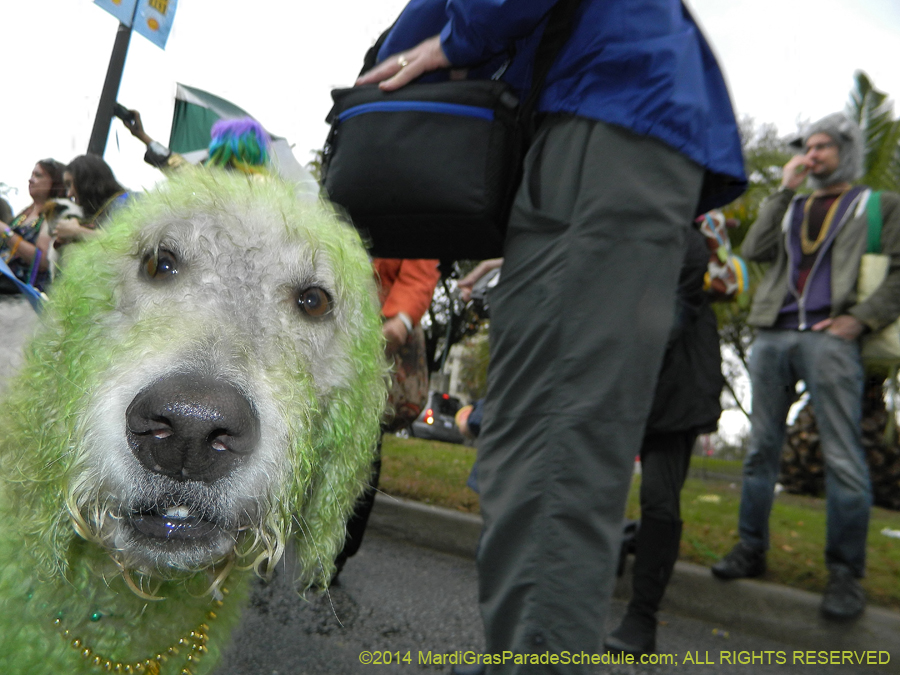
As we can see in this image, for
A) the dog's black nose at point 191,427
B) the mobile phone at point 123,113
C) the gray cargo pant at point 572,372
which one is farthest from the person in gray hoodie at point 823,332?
the mobile phone at point 123,113

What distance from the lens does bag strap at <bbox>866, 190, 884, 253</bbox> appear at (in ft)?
11.8

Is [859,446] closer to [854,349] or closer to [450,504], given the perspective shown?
[854,349]

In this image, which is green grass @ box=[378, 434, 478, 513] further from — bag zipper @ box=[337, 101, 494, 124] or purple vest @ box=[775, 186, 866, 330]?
purple vest @ box=[775, 186, 866, 330]

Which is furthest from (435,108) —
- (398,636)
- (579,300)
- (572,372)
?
(398,636)

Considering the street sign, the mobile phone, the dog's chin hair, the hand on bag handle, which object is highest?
the street sign

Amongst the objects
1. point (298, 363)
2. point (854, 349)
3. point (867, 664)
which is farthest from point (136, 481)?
point (854, 349)

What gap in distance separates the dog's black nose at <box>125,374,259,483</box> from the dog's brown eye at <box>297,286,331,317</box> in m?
0.40

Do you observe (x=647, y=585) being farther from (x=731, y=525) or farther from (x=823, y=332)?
(x=731, y=525)

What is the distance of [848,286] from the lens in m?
3.58

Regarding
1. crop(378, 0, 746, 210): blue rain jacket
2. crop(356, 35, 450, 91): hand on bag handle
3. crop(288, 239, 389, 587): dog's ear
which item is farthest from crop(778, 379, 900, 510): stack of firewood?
crop(288, 239, 389, 587): dog's ear

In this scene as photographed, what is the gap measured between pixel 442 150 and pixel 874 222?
119 inches

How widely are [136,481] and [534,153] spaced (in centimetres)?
124

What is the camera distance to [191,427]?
38.9 inches

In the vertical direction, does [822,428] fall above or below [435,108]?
below
